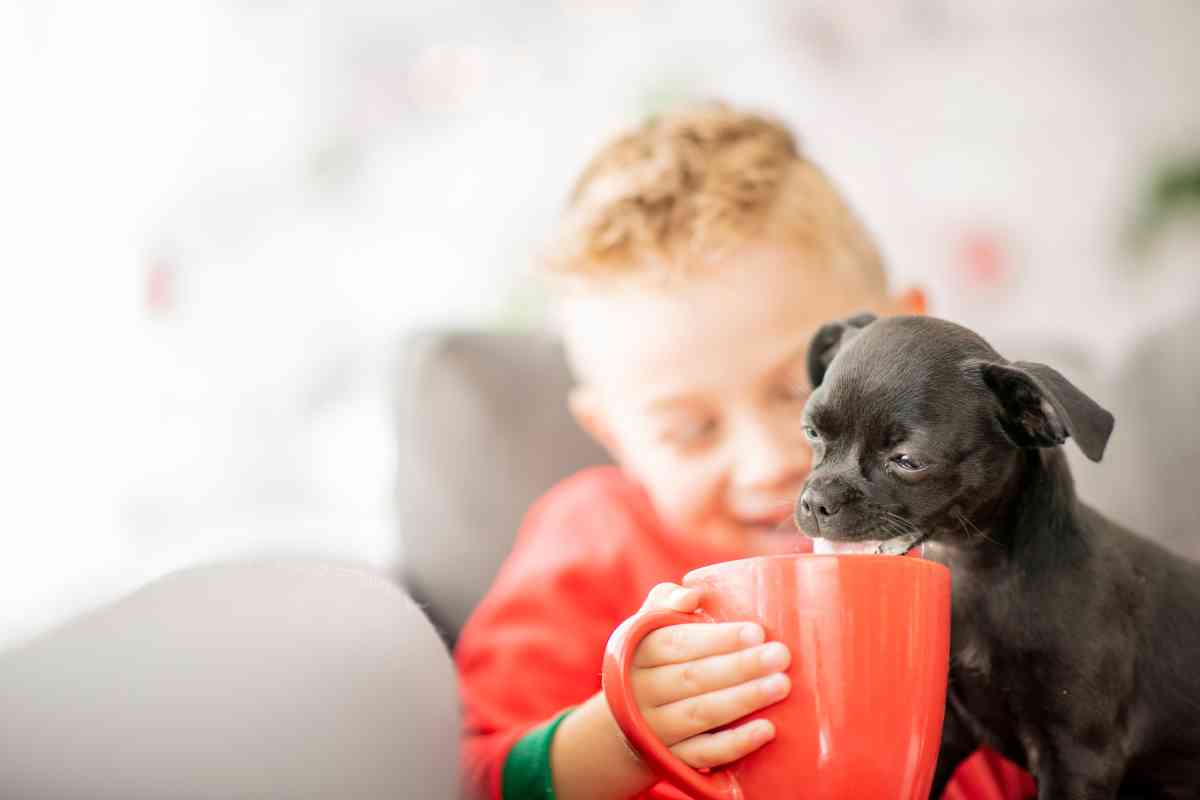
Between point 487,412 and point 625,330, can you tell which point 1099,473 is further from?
point 487,412

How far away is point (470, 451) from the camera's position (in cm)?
155

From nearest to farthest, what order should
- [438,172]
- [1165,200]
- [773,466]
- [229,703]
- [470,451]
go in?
[229,703] → [773,466] → [470,451] → [1165,200] → [438,172]

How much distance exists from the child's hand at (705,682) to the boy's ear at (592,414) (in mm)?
695

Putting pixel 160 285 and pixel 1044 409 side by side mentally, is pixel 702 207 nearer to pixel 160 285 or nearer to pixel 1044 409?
pixel 1044 409

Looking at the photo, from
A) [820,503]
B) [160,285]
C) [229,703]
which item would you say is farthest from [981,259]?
[229,703]

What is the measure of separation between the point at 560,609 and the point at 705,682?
0.55 metres

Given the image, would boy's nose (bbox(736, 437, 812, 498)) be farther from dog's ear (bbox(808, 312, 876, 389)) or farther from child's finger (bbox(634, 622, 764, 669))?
child's finger (bbox(634, 622, 764, 669))

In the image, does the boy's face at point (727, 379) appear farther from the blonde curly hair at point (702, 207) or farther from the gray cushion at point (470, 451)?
the gray cushion at point (470, 451)

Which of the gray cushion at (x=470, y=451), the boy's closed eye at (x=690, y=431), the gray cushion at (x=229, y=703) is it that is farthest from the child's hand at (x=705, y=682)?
the gray cushion at (x=470, y=451)

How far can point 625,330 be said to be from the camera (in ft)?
3.72

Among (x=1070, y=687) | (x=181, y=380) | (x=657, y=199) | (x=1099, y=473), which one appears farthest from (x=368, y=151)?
(x=1070, y=687)

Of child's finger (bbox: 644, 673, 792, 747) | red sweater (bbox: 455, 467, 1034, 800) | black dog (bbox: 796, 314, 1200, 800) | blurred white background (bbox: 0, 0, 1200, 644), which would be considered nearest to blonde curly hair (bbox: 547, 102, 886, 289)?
red sweater (bbox: 455, 467, 1034, 800)

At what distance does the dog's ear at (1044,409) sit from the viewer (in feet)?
1.87

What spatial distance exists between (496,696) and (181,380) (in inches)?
45.6
